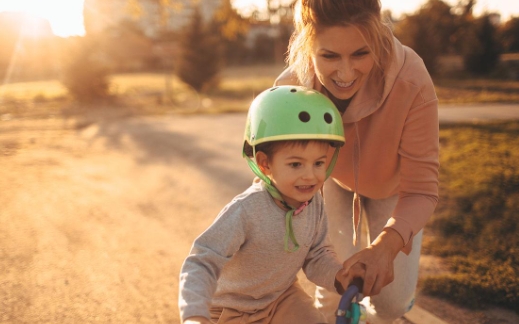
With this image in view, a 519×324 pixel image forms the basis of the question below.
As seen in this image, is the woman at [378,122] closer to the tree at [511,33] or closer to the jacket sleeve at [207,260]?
the jacket sleeve at [207,260]

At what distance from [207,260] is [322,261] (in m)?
0.68

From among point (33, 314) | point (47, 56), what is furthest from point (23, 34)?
point (33, 314)

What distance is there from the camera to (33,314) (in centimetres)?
359

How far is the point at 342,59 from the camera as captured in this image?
2611 mm

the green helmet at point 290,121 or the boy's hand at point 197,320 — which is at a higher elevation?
the green helmet at point 290,121

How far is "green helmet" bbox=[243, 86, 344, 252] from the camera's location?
2.30m

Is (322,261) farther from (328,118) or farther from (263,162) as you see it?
(328,118)

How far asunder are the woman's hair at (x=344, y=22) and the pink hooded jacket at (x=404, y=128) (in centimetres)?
12

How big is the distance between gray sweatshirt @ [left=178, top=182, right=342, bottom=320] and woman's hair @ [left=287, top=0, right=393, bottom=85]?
80cm

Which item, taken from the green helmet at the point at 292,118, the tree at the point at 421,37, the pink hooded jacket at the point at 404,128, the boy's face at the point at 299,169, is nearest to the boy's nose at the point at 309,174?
the boy's face at the point at 299,169

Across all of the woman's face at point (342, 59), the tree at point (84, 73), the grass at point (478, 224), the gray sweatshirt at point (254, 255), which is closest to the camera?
the gray sweatshirt at point (254, 255)

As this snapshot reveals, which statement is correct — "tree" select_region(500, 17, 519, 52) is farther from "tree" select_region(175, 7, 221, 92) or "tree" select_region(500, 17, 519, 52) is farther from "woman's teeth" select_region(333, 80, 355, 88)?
"woman's teeth" select_region(333, 80, 355, 88)

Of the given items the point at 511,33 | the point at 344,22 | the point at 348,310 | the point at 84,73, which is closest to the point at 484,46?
the point at 511,33

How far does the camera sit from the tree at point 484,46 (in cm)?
2205
